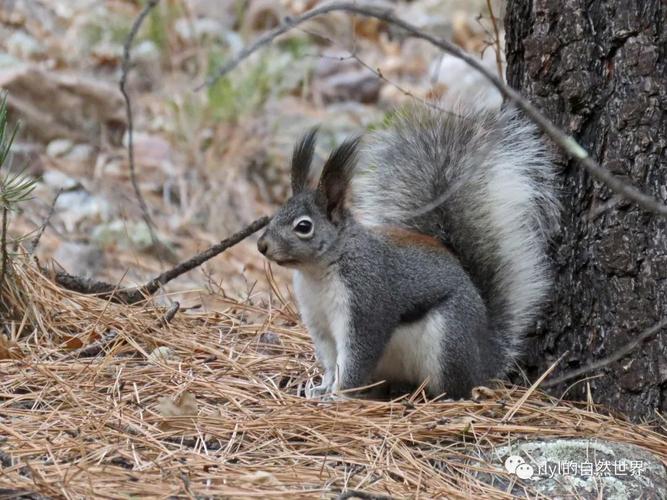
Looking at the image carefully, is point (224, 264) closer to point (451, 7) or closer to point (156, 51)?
point (156, 51)

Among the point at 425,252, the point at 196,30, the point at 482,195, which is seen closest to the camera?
the point at 425,252

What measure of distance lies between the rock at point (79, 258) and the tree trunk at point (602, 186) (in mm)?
2460

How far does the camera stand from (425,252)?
2.78m

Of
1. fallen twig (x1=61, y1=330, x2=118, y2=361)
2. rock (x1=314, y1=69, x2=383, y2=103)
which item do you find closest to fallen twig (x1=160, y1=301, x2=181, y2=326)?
fallen twig (x1=61, y1=330, x2=118, y2=361)

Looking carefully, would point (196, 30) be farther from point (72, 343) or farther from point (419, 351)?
point (419, 351)

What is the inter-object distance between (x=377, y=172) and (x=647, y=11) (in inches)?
35.0

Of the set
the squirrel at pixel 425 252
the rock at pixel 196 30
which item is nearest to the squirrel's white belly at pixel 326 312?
the squirrel at pixel 425 252

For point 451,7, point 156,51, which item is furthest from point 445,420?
point 451,7

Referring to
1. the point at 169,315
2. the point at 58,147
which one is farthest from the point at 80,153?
the point at 169,315

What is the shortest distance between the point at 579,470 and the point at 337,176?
983 mm

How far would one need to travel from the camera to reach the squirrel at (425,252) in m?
2.68

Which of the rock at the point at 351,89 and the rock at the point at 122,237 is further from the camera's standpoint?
the rock at the point at 351,89

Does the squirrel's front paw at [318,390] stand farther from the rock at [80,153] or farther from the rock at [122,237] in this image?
the rock at [80,153]

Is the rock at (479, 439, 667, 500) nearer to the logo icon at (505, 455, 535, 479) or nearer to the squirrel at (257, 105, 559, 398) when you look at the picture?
the logo icon at (505, 455, 535, 479)
